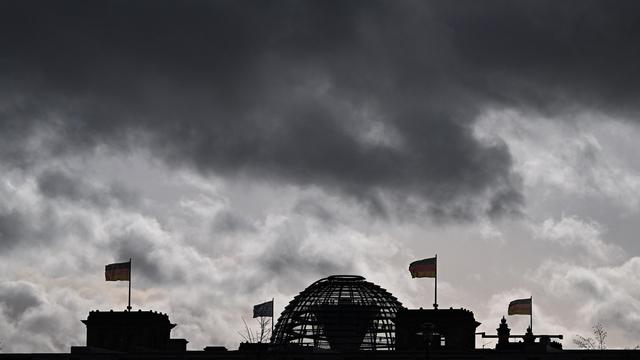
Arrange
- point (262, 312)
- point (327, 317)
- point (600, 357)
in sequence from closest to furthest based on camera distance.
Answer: point (600, 357), point (262, 312), point (327, 317)

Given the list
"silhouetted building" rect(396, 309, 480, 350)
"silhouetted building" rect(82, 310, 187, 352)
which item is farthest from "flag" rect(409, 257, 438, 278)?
"silhouetted building" rect(82, 310, 187, 352)

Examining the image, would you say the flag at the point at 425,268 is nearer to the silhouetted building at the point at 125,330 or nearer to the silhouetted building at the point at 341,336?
the silhouetted building at the point at 341,336

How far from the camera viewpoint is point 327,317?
163250 millimetres

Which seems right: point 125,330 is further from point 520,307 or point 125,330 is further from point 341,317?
point 520,307

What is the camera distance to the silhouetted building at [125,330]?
157625 mm

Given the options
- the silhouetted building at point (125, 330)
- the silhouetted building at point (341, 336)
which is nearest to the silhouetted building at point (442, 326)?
the silhouetted building at point (341, 336)

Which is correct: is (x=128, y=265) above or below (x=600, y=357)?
above

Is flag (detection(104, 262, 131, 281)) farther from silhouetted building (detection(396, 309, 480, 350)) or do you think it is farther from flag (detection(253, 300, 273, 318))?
silhouetted building (detection(396, 309, 480, 350))

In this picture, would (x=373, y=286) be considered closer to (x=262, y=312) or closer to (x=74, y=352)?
(x=262, y=312)

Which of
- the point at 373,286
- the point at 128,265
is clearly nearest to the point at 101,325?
the point at 128,265

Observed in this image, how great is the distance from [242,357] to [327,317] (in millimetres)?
21867

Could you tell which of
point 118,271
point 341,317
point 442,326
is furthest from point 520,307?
point 118,271

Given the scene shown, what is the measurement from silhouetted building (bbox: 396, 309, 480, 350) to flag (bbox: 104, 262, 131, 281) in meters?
28.3

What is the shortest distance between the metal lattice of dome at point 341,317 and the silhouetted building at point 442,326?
2.92m
